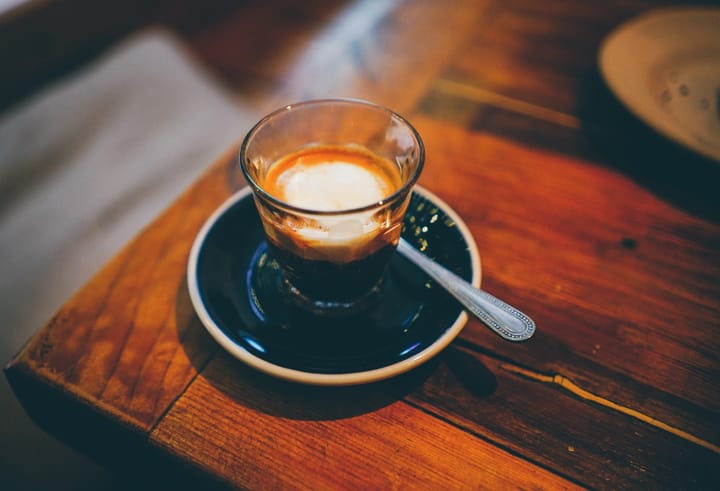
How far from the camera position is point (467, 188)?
2.30 ft

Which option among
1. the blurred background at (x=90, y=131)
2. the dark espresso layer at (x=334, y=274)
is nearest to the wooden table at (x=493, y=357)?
the dark espresso layer at (x=334, y=274)

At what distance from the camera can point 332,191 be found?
21.8 inches

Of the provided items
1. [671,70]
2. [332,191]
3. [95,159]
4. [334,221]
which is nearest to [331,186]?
[332,191]

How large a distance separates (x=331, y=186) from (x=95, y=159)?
936 millimetres

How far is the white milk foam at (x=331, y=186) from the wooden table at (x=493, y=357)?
15 centimetres

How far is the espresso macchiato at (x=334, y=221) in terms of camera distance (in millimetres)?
473

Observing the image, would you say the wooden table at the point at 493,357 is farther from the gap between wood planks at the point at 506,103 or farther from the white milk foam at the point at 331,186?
the white milk foam at the point at 331,186

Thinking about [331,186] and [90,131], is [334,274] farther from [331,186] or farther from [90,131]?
[90,131]

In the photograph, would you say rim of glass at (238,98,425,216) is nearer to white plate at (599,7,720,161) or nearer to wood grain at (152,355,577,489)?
wood grain at (152,355,577,489)

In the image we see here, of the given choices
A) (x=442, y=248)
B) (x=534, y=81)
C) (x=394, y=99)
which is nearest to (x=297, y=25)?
(x=394, y=99)

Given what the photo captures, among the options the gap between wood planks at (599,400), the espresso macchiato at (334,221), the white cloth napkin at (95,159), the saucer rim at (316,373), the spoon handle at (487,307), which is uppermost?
the espresso macchiato at (334,221)

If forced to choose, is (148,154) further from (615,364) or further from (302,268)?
(615,364)

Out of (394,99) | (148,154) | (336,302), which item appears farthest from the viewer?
(148,154)

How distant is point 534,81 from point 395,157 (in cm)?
48
